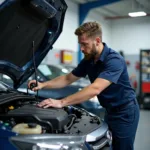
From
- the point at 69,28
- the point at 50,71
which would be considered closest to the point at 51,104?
the point at 50,71

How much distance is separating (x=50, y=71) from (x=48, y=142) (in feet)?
13.7

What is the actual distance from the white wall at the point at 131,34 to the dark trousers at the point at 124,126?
938 centimetres

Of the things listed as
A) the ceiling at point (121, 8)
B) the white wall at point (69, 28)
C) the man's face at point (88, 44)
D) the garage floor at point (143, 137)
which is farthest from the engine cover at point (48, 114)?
the ceiling at point (121, 8)

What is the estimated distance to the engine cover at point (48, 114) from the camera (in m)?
2.08

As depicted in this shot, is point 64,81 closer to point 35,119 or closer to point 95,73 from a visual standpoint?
point 95,73

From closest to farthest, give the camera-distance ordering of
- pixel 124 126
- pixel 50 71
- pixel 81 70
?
pixel 124 126
pixel 81 70
pixel 50 71

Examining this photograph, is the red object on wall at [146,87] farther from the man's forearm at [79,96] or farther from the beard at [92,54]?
the man's forearm at [79,96]

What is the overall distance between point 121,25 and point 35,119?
35.7 ft

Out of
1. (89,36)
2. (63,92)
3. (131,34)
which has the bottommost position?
(63,92)

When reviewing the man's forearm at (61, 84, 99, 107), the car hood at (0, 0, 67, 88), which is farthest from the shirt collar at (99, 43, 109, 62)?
the car hood at (0, 0, 67, 88)

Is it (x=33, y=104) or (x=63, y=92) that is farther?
(x=63, y=92)

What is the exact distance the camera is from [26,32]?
103 inches

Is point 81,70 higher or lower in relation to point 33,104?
higher

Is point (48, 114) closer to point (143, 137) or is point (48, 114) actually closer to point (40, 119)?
point (40, 119)
